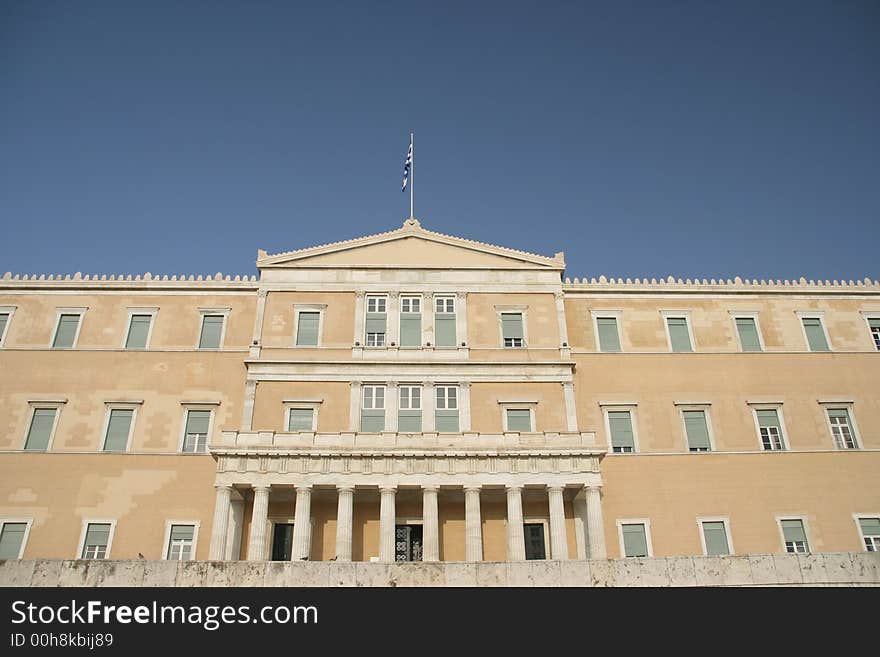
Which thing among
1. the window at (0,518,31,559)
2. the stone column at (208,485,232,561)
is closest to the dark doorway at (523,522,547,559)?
the stone column at (208,485,232,561)

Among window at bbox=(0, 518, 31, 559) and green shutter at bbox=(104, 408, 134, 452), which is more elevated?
green shutter at bbox=(104, 408, 134, 452)

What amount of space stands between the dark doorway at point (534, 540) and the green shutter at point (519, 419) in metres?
3.81

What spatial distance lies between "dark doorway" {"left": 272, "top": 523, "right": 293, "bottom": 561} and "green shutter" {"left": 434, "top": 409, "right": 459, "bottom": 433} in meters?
6.95

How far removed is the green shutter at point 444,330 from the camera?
31.4 m

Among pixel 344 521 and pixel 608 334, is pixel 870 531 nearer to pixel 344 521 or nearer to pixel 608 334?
pixel 608 334

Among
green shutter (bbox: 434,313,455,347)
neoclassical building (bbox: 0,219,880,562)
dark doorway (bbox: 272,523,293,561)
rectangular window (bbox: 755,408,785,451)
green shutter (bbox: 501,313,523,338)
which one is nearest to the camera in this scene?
neoclassical building (bbox: 0,219,880,562)

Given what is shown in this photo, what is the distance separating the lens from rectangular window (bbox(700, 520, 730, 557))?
28.7 meters

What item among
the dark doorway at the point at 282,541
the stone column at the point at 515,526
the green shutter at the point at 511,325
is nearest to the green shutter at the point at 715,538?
the stone column at the point at 515,526

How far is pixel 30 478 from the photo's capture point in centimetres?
2898

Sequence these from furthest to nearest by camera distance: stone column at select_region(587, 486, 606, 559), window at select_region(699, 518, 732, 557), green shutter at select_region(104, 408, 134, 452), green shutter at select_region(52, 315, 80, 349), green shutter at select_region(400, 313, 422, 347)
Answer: green shutter at select_region(52, 315, 80, 349), green shutter at select_region(400, 313, 422, 347), green shutter at select_region(104, 408, 134, 452), window at select_region(699, 518, 732, 557), stone column at select_region(587, 486, 606, 559)

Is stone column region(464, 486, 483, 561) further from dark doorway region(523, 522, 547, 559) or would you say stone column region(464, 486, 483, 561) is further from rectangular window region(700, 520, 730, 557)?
rectangular window region(700, 520, 730, 557)

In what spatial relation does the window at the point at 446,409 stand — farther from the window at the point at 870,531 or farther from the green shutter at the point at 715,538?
the window at the point at 870,531
